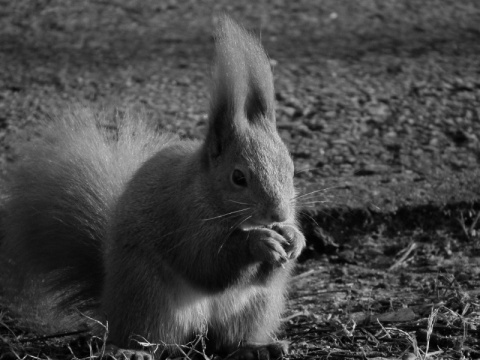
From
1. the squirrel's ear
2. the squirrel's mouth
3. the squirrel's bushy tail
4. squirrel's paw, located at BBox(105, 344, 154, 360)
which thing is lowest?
squirrel's paw, located at BBox(105, 344, 154, 360)

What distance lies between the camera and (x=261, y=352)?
239cm

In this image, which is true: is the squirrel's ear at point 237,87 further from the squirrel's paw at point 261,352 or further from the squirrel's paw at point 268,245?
the squirrel's paw at point 261,352

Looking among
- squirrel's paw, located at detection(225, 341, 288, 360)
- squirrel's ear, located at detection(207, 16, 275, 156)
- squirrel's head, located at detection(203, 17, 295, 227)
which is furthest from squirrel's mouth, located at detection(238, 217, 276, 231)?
squirrel's paw, located at detection(225, 341, 288, 360)

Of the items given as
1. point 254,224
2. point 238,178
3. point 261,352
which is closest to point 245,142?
point 238,178

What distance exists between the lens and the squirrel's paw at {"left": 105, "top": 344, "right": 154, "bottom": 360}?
229 centimetres

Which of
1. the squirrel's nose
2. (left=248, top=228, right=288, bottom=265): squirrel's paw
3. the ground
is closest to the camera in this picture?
the squirrel's nose

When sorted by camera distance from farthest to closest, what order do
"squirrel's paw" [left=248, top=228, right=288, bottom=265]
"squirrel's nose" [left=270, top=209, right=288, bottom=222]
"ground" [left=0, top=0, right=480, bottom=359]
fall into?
"ground" [left=0, top=0, right=480, bottom=359] → "squirrel's paw" [left=248, top=228, right=288, bottom=265] → "squirrel's nose" [left=270, top=209, right=288, bottom=222]

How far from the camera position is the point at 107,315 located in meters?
2.42

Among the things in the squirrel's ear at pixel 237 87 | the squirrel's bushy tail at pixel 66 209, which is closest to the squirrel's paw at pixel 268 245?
the squirrel's ear at pixel 237 87

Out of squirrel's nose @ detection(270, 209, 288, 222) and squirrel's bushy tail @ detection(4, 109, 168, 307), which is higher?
squirrel's nose @ detection(270, 209, 288, 222)

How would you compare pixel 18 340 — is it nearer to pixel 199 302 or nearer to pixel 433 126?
pixel 199 302

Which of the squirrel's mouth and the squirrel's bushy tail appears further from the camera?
the squirrel's bushy tail

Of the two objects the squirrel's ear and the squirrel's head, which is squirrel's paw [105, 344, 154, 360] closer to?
the squirrel's head

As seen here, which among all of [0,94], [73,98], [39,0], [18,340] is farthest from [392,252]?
[39,0]
